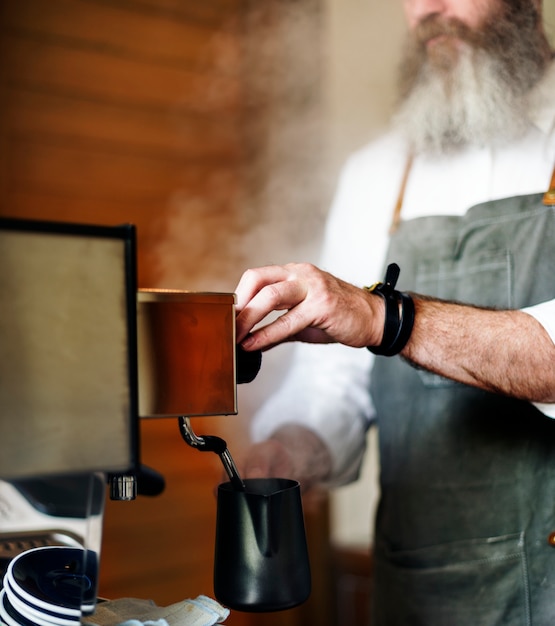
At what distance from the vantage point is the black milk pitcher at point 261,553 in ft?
2.64

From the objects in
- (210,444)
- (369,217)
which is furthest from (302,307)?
(369,217)

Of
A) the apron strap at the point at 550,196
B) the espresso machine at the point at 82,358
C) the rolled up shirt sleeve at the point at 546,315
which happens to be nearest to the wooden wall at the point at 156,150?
the apron strap at the point at 550,196

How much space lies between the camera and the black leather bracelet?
1.09 m

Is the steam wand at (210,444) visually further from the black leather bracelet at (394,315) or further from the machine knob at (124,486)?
the black leather bracelet at (394,315)

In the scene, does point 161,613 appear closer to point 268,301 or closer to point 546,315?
point 268,301

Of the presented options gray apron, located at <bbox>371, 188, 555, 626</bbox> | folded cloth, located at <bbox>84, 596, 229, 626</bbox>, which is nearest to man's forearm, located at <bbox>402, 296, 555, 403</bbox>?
gray apron, located at <bbox>371, 188, 555, 626</bbox>

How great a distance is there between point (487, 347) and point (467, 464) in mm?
463

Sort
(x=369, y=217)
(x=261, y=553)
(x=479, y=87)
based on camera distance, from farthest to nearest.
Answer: (x=369, y=217) → (x=479, y=87) → (x=261, y=553)

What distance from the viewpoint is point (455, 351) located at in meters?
1.13

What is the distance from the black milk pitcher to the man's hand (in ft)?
0.65

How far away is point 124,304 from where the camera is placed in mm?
676

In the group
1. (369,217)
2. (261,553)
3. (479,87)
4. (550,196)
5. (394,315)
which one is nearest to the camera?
(261,553)

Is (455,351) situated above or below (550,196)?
below

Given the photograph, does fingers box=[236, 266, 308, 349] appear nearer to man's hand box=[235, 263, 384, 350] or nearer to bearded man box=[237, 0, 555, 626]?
man's hand box=[235, 263, 384, 350]
